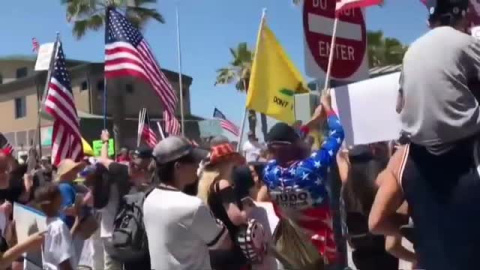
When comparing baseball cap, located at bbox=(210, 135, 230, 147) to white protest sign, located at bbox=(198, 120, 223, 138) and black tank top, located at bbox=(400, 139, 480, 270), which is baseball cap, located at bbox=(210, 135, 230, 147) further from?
white protest sign, located at bbox=(198, 120, 223, 138)

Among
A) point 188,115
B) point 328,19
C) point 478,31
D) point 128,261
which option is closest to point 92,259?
point 128,261

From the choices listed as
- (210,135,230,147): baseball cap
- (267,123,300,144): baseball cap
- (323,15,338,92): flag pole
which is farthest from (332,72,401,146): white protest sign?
(210,135,230,147): baseball cap

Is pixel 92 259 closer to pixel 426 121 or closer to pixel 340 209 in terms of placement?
pixel 340 209

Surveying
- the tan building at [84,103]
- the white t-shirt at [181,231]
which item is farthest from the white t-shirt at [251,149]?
the tan building at [84,103]

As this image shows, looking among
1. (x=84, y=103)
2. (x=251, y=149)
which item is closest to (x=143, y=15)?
(x=84, y=103)

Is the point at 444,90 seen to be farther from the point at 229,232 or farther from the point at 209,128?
the point at 209,128

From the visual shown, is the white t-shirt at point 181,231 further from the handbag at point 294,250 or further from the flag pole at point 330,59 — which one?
the flag pole at point 330,59

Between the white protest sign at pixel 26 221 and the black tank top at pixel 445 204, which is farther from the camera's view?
the white protest sign at pixel 26 221

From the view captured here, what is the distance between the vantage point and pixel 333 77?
586 centimetres

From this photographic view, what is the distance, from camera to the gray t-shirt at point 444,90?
241cm

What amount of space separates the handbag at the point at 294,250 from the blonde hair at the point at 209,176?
549 mm

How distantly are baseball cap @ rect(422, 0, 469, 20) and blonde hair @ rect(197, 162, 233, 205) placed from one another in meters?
2.99

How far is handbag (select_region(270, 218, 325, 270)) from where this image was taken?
561cm

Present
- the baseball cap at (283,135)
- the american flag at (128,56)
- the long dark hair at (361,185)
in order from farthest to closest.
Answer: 1. the american flag at (128,56)
2. the baseball cap at (283,135)
3. the long dark hair at (361,185)
